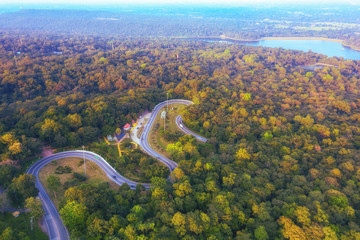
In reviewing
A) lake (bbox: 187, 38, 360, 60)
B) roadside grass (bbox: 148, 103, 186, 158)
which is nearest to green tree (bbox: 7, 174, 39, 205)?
roadside grass (bbox: 148, 103, 186, 158)

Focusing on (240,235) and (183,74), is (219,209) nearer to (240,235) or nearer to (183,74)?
(240,235)

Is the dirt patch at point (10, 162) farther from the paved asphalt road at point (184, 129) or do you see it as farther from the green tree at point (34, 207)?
the paved asphalt road at point (184, 129)

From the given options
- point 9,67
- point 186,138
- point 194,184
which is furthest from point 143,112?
point 9,67

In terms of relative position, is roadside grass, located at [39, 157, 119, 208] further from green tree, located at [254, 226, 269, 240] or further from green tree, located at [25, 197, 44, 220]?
green tree, located at [254, 226, 269, 240]

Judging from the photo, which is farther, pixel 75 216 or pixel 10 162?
pixel 10 162

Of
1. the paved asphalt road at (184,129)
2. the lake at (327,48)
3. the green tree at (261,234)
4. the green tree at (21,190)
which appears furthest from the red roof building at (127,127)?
the lake at (327,48)

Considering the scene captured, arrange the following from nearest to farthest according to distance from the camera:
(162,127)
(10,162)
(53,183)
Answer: (53,183) → (10,162) → (162,127)

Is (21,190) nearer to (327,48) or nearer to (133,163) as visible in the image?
(133,163)

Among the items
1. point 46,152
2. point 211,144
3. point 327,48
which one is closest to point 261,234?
point 211,144
